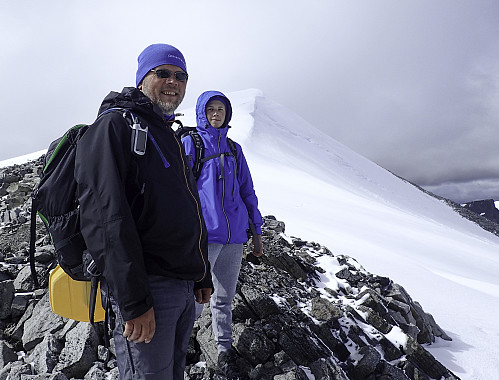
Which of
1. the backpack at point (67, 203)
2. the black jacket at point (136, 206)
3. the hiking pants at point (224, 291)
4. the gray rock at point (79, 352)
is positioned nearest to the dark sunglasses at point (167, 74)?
the black jacket at point (136, 206)

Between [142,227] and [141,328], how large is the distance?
0.56 m

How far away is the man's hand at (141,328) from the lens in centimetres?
197

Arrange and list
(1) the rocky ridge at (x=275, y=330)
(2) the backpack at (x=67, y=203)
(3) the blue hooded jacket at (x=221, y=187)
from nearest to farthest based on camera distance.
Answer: (2) the backpack at (x=67, y=203)
(3) the blue hooded jacket at (x=221, y=187)
(1) the rocky ridge at (x=275, y=330)

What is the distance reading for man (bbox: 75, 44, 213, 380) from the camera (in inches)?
76.5

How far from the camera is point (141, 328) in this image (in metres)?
1.99

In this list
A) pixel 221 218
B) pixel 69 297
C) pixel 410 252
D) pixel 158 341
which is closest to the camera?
pixel 158 341

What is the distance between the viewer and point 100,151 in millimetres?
2027

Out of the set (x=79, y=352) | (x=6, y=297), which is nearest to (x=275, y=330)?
(x=79, y=352)

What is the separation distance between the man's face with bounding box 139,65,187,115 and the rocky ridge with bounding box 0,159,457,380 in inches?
102

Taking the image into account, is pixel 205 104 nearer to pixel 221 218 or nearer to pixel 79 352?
pixel 221 218

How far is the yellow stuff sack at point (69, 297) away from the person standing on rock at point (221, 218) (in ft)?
4.52

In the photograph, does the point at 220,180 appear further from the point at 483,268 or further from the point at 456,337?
the point at 483,268

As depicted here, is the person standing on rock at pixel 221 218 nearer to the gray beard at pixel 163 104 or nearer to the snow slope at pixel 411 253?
the gray beard at pixel 163 104

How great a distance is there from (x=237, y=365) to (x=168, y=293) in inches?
86.1
